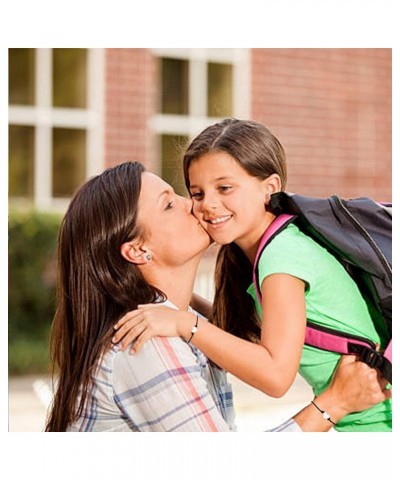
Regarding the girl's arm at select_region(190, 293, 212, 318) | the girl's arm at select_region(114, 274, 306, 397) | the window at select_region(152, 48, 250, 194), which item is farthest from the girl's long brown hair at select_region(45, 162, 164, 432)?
the window at select_region(152, 48, 250, 194)

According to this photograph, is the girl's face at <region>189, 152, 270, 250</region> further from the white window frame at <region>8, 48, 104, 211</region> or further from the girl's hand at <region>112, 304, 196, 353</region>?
the white window frame at <region>8, 48, 104, 211</region>

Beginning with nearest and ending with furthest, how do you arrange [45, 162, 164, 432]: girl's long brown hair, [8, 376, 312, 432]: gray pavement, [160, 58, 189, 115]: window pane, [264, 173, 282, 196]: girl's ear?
[45, 162, 164, 432]: girl's long brown hair → [264, 173, 282, 196]: girl's ear → [8, 376, 312, 432]: gray pavement → [160, 58, 189, 115]: window pane

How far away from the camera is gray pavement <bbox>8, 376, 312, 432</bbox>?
14.2 ft

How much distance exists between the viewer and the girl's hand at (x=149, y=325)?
2.12 m

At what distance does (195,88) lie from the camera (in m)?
6.31

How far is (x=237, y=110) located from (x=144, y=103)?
2.11 ft

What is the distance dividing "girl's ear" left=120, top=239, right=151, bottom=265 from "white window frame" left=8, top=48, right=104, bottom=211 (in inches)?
144

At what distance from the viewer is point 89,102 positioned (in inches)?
234

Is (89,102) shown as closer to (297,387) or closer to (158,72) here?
(158,72)

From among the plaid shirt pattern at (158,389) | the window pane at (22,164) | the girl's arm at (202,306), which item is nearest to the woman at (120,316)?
the plaid shirt pattern at (158,389)

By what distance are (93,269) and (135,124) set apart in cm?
375
